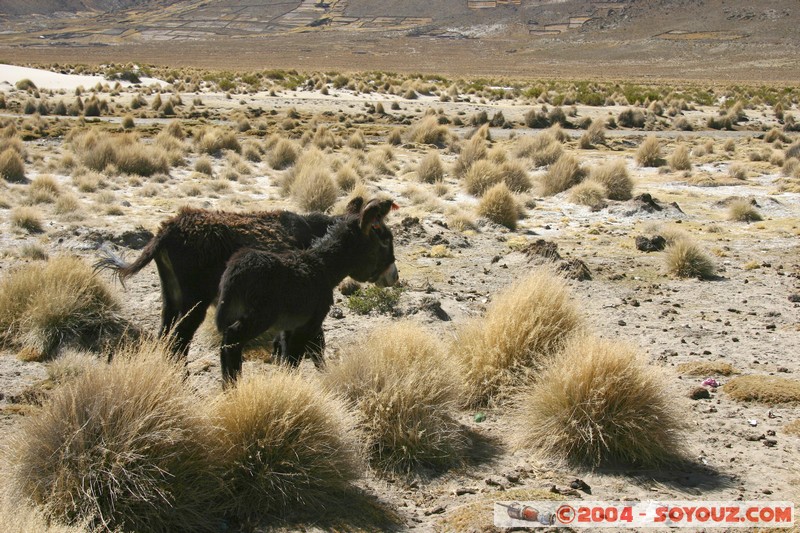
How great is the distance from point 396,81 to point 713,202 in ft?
156

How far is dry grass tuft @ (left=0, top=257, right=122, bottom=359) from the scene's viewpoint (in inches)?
313

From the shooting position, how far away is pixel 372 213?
21.9 feet

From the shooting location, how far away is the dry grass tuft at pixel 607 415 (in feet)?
19.6

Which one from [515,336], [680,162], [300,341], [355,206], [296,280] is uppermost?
[355,206]

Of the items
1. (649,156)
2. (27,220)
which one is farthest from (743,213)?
(27,220)

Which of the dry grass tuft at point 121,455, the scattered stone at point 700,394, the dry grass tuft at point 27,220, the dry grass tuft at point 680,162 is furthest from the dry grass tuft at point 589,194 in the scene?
the dry grass tuft at point 121,455

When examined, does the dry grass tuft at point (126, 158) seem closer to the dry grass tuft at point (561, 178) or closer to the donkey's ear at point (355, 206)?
the dry grass tuft at point (561, 178)

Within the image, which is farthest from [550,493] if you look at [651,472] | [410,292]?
[410,292]

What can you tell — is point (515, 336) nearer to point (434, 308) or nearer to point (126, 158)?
point (434, 308)

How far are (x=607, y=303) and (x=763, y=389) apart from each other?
3.46 meters

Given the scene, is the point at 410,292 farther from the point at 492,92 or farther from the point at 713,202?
the point at 492,92

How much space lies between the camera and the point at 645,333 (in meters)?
9.31

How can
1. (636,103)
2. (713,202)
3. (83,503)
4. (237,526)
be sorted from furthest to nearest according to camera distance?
(636,103) < (713,202) < (237,526) < (83,503)

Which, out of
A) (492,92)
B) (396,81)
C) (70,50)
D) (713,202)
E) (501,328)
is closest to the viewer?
(501,328)
